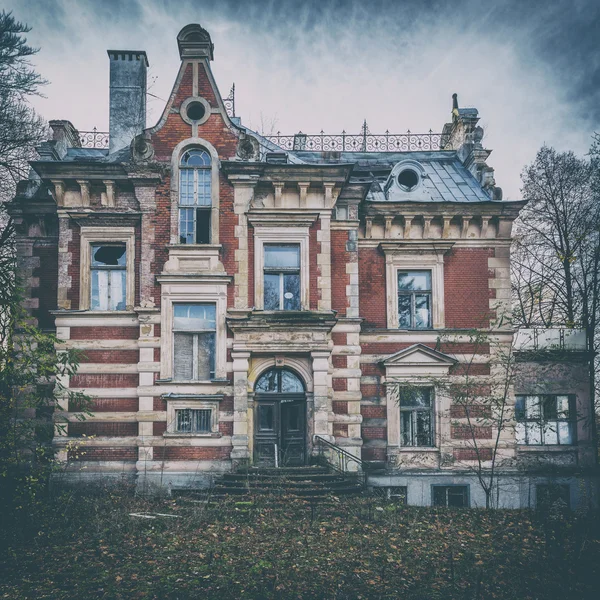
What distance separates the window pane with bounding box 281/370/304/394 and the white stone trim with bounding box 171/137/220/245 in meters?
4.09

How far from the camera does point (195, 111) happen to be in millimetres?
18609

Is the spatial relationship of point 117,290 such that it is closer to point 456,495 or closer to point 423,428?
point 423,428

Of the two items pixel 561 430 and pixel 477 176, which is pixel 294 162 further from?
pixel 561 430

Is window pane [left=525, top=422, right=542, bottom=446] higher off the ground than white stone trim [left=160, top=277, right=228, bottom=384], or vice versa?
white stone trim [left=160, top=277, right=228, bottom=384]

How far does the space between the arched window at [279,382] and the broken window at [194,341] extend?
1.45m

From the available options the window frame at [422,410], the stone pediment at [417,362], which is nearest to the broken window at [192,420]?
the stone pediment at [417,362]

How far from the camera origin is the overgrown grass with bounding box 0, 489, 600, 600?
10.2 m

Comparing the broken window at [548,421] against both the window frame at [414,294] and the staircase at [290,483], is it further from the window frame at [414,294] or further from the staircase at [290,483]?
the staircase at [290,483]

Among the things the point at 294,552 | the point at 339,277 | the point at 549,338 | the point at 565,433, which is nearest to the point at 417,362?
the point at 339,277

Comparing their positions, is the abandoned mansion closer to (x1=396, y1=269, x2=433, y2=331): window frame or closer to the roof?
(x1=396, y1=269, x2=433, y2=331): window frame

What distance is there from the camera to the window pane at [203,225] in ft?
59.9

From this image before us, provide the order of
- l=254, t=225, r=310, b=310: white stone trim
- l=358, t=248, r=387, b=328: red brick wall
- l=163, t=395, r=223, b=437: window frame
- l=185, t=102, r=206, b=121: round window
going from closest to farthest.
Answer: l=163, t=395, r=223, b=437: window frame, l=254, t=225, r=310, b=310: white stone trim, l=185, t=102, r=206, b=121: round window, l=358, t=248, r=387, b=328: red brick wall

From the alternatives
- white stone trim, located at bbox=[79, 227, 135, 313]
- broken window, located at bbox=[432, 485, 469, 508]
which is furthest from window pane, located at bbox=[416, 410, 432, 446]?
white stone trim, located at bbox=[79, 227, 135, 313]

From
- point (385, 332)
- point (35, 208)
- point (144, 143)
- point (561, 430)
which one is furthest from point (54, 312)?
point (561, 430)
